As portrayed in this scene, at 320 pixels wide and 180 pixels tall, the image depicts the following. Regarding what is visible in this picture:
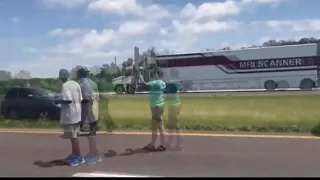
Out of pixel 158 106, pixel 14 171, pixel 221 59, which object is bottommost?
pixel 14 171

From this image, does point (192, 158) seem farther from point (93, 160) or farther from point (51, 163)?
point (51, 163)

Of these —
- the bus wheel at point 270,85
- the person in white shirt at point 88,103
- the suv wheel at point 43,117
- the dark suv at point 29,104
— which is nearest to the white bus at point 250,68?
the bus wheel at point 270,85

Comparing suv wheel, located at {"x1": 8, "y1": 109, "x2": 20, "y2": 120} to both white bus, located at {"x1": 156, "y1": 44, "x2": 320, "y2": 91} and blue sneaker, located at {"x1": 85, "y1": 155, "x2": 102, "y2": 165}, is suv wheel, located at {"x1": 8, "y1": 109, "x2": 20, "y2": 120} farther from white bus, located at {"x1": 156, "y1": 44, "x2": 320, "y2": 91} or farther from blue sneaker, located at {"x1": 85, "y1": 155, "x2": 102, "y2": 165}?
white bus, located at {"x1": 156, "y1": 44, "x2": 320, "y2": 91}

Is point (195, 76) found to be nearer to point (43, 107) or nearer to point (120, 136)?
point (43, 107)

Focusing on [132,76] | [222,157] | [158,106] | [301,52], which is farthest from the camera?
[132,76]

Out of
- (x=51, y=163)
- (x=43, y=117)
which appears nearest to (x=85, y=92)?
(x=51, y=163)

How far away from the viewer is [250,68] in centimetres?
A: 3688

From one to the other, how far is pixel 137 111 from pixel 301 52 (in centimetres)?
2551

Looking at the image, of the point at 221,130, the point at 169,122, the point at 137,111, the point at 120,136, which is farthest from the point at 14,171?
the point at 137,111

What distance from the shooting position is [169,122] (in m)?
10.6

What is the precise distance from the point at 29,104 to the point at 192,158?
932 centimetres

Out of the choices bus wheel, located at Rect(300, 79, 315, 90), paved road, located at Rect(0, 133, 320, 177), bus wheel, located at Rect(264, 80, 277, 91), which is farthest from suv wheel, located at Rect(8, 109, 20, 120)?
bus wheel, located at Rect(300, 79, 315, 90)

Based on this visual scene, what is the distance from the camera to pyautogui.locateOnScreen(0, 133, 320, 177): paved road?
261 inches

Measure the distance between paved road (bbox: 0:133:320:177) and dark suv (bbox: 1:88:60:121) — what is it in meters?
4.27
